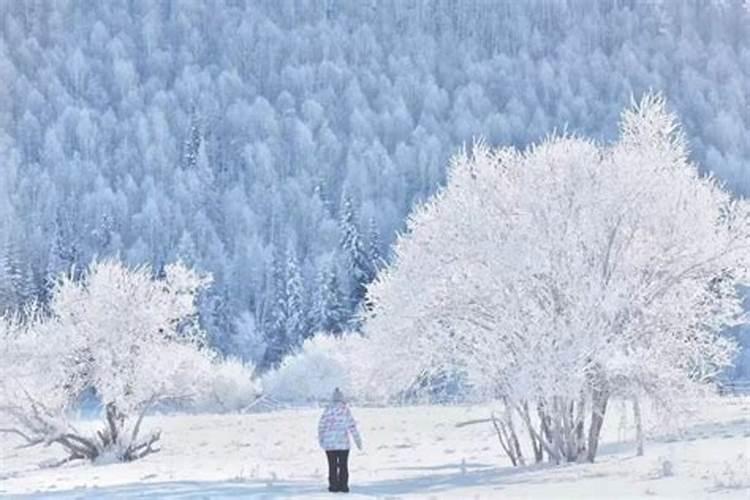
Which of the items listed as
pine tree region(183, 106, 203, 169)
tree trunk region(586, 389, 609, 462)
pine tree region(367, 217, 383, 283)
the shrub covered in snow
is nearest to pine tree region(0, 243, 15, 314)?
pine tree region(367, 217, 383, 283)

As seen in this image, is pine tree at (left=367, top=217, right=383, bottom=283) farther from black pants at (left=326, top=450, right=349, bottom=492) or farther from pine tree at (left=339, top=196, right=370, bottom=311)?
black pants at (left=326, top=450, right=349, bottom=492)

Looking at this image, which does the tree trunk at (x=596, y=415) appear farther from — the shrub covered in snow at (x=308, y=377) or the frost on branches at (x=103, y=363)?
the shrub covered in snow at (x=308, y=377)

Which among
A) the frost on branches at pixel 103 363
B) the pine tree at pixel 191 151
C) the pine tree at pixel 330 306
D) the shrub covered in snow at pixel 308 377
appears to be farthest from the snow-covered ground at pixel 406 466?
the pine tree at pixel 191 151

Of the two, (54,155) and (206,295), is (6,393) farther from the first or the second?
(54,155)

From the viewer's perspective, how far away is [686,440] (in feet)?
103

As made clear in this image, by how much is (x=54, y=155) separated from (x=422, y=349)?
173 metres

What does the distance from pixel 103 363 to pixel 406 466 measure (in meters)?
13.9

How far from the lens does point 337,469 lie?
2214 centimetres

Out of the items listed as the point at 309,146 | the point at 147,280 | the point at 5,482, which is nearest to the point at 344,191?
the point at 309,146

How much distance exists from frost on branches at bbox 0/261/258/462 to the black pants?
21018 millimetres

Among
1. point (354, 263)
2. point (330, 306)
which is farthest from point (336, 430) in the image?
point (354, 263)

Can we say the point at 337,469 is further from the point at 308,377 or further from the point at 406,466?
the point at 308,377

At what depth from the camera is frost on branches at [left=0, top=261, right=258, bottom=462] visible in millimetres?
42812

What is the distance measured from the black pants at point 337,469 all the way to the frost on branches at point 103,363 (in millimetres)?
21018
